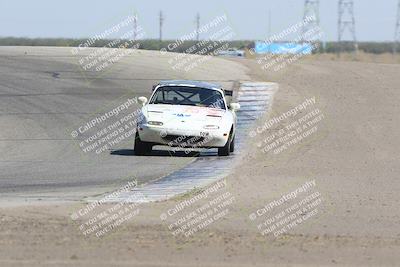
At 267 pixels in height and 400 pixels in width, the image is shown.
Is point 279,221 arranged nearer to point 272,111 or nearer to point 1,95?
point 272,111

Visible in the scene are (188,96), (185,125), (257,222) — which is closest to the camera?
(257,222)

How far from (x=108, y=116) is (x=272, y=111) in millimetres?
4677

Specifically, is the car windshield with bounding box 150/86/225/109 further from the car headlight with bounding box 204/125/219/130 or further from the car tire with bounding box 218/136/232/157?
the car tire with bounding box 218/136/232/157

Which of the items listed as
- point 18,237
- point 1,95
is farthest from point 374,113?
point 18,237

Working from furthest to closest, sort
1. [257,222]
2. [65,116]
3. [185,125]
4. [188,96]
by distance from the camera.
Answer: [65,116], [188,96], [185,125], [257,222]

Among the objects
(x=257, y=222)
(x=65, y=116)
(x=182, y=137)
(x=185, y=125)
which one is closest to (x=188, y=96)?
(x=185, y=125)

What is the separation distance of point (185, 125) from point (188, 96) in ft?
3.93

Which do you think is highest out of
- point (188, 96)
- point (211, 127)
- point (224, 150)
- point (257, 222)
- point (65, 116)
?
point (257, 222)

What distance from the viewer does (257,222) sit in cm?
971

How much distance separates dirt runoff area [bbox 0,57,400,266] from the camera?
782cm

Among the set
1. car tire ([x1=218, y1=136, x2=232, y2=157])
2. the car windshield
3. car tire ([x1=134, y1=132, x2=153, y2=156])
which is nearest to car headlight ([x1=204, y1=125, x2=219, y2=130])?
car tire ([x1=218, y1=136, x2=232, y2=157])

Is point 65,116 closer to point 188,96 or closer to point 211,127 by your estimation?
point 188,96

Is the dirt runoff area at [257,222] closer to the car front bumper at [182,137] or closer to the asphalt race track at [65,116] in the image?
the car front bumper at [182,137]

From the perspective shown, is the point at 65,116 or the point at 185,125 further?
the point at 65,116
